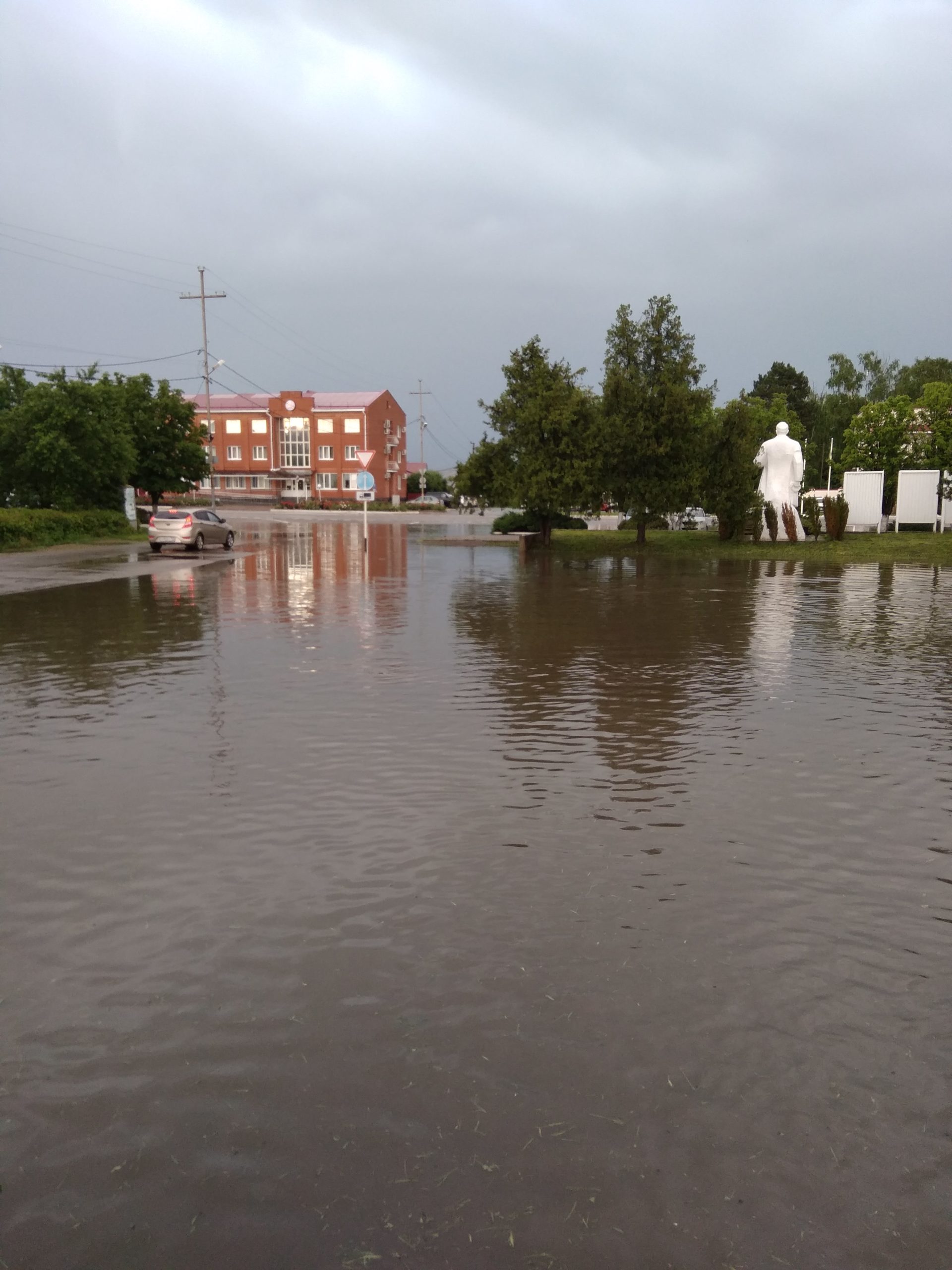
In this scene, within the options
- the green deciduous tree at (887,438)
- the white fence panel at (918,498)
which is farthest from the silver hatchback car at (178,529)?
the green deciduous tree at (887,438)

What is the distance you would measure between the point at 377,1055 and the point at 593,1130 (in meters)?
0.87

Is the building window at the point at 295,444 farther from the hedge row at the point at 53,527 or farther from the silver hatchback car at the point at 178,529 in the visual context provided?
the silver hatchback car at the point at 178,529

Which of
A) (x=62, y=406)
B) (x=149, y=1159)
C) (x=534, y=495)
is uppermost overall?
(x=62, y=406)

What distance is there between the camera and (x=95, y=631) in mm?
14844

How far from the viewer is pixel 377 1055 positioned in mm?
3641

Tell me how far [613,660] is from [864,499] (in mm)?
36585

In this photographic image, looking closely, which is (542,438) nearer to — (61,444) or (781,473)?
(781,473)

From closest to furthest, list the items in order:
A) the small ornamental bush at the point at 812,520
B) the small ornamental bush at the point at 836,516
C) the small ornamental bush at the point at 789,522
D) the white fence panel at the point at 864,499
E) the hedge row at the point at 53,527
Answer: the hedge row at the point at 53,527 < the small ornamental bush at the point at 836,516 < the small ornamental bush at the point at 789,522 < the small ornamental bush at the point at 812,520 < the white fence panel at the point at 864,499

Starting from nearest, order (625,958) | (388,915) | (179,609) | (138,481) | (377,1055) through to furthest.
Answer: (377,1055) < (625,958) < (388,915) < (179,609) < (138,481)

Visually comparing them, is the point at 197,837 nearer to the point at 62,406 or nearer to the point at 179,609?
the point at 179,609

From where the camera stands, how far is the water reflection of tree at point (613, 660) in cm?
832

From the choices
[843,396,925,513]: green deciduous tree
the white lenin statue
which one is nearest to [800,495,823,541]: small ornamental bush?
the white lenin statue

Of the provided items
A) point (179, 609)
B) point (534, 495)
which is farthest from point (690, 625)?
point (534, 495)

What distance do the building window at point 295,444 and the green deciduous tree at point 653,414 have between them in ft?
240
